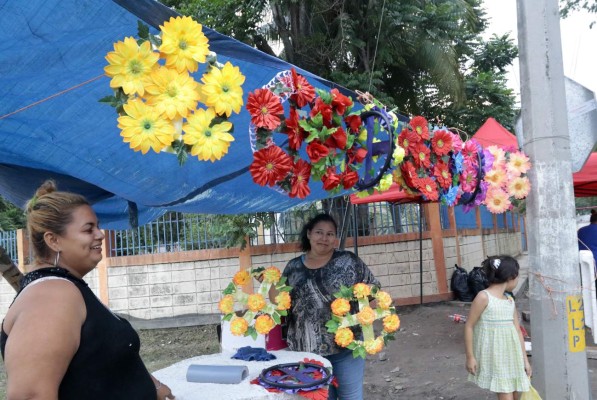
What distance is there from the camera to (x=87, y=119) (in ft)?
7.50

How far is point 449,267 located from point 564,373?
5.88 metres

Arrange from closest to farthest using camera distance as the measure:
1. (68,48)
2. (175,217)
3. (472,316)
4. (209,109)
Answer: (209,109) < (68,48) < (472,316) < (175,217)

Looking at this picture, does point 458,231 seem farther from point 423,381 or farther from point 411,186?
point 411,186

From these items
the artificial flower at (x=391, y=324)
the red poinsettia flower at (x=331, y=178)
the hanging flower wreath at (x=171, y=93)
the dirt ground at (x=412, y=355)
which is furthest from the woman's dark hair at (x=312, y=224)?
the dirt ground at (x=412, y=355)

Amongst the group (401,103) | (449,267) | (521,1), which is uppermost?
(401,103)

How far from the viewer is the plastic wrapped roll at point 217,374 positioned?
2.28 meters

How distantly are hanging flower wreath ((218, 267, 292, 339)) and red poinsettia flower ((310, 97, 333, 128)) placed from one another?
114cm

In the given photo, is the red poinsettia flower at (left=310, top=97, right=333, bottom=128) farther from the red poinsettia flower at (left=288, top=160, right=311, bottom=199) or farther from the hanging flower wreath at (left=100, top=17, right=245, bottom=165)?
the hanging flower wreath at (left=100, top=17, right=245, bottom=165)

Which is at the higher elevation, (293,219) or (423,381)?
(293,219)

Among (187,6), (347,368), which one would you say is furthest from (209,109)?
(187,6)

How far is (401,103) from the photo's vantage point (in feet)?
29.5

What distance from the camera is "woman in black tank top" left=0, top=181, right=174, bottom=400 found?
1.24 metres

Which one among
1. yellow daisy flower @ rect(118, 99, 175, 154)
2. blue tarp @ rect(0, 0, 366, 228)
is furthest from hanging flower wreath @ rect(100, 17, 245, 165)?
blue tarp @ rect(0, 0, 366, 228)

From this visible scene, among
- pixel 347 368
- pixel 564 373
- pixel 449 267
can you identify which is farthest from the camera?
pixel 449 267
